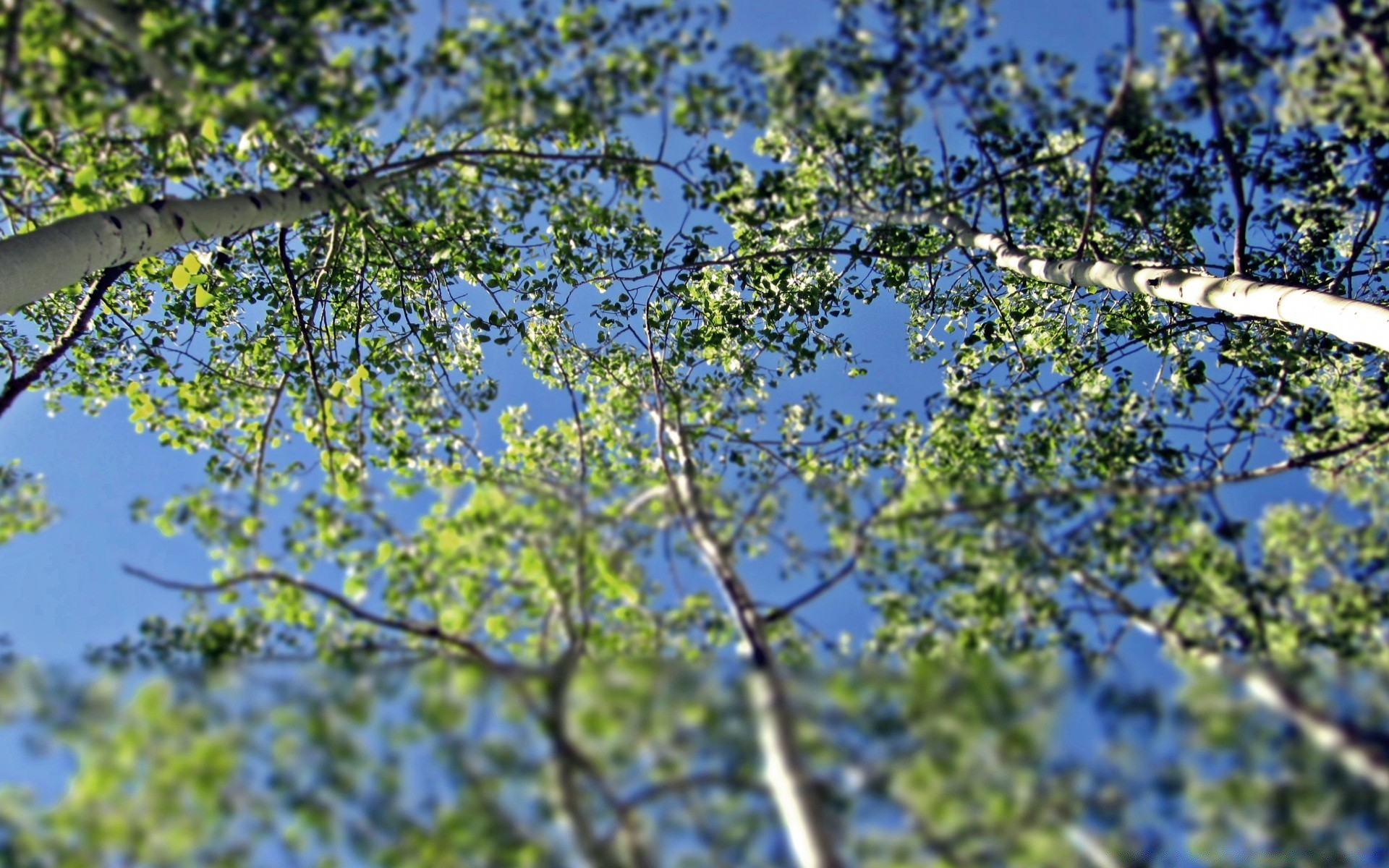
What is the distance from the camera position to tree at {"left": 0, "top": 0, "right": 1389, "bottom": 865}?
2.95 m

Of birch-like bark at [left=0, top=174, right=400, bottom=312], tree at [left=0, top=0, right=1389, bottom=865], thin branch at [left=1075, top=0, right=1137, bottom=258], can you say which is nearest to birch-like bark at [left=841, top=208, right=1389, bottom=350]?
tree at [left=0, top=0, right=1389, bottom=865]

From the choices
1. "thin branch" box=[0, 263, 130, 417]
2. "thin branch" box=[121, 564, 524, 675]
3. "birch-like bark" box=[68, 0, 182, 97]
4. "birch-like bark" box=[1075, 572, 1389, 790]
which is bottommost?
"birch-like bark" box=[1075, 572, 1389, 790]

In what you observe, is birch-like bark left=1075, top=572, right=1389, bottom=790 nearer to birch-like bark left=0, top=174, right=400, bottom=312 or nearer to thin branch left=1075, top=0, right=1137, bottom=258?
thin branch left=1075, top=0, right=1137, bottom=258

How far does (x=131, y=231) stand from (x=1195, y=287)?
7.29 metres

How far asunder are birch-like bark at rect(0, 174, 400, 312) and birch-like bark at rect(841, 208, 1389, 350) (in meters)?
4.43

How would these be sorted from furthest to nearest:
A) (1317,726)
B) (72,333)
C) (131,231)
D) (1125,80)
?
1. (72,333)
2. (131,231)
3. (1125,80)
4. (1317,726)

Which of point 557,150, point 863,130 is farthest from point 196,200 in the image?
point 863,130

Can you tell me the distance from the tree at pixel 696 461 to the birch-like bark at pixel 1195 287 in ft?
0.13

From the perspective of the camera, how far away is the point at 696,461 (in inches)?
277

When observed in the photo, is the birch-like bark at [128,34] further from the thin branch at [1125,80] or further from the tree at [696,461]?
the thin branch at [1125,80]

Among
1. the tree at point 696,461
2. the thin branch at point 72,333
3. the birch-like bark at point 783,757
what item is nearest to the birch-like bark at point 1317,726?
the tree at point 696,461

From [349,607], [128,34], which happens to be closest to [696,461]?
[349,607]

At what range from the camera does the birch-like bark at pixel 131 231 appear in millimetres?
4324

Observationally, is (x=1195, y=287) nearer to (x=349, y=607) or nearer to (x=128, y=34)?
(x=349, y=607)
